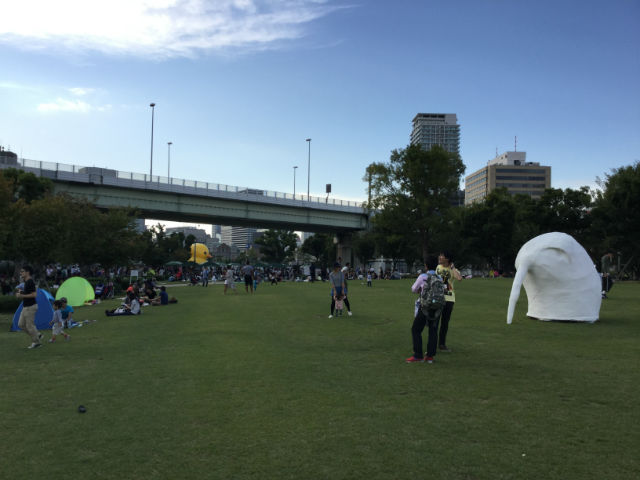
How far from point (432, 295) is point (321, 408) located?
316cm

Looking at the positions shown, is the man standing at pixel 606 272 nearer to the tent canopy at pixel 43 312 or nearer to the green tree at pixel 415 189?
the tent canopy at pixel 43 312

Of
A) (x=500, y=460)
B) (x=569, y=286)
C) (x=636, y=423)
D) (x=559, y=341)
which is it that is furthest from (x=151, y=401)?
(x=569, y=286)

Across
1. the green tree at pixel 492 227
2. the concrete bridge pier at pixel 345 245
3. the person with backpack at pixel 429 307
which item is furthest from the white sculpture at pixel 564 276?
the concrete bridge pier at pixel 345 245

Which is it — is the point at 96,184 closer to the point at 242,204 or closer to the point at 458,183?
the point at 242,204

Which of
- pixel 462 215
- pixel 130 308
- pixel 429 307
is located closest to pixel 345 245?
pixel 462 215

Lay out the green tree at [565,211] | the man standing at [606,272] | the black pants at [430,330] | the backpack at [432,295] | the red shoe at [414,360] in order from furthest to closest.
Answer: the green tree at [565,211] → the man standing at [606,272] → the red shoe at [414,360] → the black pants at [430,330] → the backpack at [432,295]

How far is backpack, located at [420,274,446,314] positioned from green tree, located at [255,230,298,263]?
92.9m

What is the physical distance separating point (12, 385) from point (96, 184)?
3762 centimetres

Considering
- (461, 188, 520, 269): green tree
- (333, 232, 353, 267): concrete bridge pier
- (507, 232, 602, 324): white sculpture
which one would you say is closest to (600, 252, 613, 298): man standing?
(507, 232, 602, 324): white sculpture

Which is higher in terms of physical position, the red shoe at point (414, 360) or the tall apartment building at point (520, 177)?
the tall apartment building at point (520, 177)

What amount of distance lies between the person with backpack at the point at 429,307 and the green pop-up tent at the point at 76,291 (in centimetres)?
1656

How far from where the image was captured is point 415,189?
52.9 meters

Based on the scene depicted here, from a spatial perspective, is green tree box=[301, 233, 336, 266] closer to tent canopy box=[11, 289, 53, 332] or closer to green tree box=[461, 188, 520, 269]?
green tree box=[461, 188, 520, 269]

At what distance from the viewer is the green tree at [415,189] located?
52188 mm
